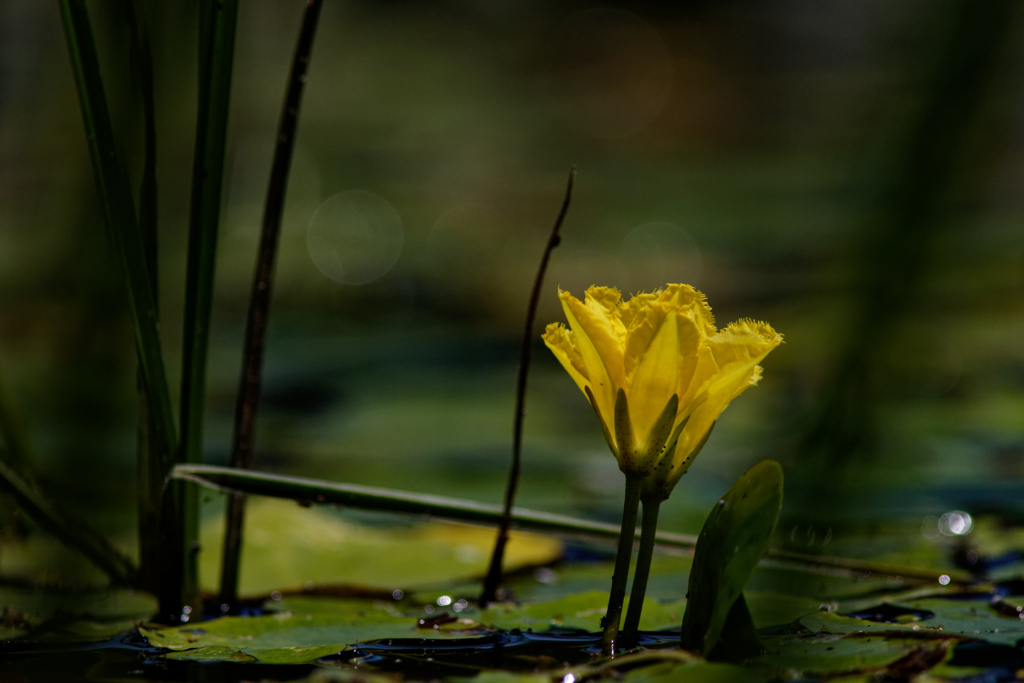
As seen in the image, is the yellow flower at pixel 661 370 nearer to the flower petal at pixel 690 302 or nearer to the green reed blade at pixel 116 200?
the flower petal at pixel 690 302

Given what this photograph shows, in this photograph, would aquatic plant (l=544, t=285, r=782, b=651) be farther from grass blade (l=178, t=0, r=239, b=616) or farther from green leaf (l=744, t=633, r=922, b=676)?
grass blade (l=178, t=0, r=239, b=616)

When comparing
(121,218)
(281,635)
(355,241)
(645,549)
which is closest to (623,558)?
(645,549)

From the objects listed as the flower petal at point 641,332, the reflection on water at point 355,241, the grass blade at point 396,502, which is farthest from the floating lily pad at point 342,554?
the reflection on water at point 355,241

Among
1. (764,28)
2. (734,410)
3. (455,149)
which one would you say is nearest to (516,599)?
(734,410)

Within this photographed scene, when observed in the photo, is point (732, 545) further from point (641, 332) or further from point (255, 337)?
point (255, 337)

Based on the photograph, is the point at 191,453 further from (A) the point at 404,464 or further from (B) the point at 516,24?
(B) the point at 516,24

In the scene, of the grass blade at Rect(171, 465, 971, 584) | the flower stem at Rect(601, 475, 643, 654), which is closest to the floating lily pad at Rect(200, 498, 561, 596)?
the grass blade at Rect(171, 465, 971, 584)
